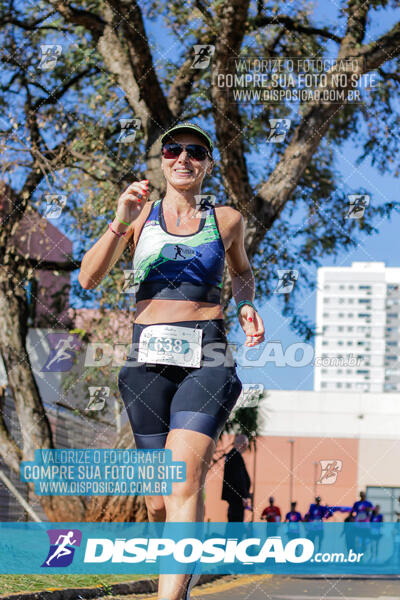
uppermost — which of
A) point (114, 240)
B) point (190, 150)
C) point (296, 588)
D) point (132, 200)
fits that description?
point (190, 150)

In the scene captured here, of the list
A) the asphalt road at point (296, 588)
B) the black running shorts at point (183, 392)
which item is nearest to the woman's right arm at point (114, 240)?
the black running shorts at point (183, 392)

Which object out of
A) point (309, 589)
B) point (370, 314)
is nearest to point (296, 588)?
point (309, 589)

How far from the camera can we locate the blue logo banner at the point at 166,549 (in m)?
3.36

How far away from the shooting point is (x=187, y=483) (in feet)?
10.9

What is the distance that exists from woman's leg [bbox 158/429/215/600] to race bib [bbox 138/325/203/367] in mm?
281

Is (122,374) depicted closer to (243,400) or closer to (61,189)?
(243,400)

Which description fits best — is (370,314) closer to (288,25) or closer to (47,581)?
(288,25)

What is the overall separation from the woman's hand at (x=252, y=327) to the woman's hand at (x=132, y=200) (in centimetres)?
63

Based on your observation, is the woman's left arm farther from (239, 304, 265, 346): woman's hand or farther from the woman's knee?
the woman's knee

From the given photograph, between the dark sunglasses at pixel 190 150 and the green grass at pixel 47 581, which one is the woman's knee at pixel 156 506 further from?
the green grass at pixel 47 581

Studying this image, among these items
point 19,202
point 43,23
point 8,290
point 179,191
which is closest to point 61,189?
point 19,202

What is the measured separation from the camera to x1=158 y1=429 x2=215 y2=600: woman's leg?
3.29 m

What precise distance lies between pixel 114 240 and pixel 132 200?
7.4 inches

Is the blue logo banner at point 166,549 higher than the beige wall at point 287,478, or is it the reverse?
the beige wall at point 287,478
